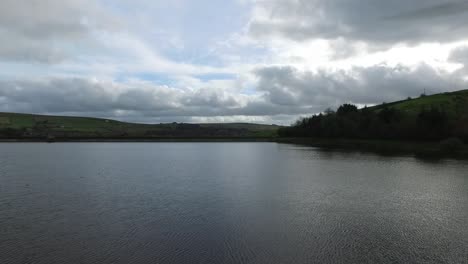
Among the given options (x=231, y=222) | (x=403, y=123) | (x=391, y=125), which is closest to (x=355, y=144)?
(x=391, y=125)

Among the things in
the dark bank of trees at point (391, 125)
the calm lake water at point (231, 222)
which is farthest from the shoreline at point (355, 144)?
the calm lake water at point (231, 222)

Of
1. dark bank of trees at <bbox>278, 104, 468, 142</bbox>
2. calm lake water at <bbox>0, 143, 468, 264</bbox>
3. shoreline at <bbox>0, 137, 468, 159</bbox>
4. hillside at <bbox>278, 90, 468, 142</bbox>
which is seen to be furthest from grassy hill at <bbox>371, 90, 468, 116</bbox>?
calm lake water at <bbox>0, 143, 468, 264</bbox>

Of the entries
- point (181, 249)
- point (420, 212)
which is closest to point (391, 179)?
point (420, 212)

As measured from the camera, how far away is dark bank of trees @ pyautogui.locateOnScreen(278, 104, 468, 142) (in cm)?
8131

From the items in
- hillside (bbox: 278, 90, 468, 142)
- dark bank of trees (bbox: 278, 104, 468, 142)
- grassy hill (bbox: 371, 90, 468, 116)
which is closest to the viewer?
dark bank of trees (bbox: 278, 104, 468, 142)

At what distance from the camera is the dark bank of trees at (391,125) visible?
81.3 metres

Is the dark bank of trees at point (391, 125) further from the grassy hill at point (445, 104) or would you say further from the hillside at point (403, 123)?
the grassy hill at point (445, 104)

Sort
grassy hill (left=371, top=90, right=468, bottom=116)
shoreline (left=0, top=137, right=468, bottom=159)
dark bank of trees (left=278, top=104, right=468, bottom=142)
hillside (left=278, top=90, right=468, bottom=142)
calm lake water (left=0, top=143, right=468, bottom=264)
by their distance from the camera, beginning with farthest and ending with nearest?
grassy hill (left=371, top=90, right=468, bottom=116) → hillside (left=278, top=90, right=468, bottom=142) → dark bank of trees (left=278, top=104, right=468, bottom=142) → shoreline (left=0, top=137, right=468, bottom=159) → calm lake water (left=0, top=143, right=468, bottom=264)

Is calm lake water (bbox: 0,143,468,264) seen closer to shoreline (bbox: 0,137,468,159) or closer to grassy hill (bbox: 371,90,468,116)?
shoreline (bbox: 0,137,468,159)

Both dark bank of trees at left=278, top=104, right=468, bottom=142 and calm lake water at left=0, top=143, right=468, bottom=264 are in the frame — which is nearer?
calm lake water at left=0, top=143, right=468, bottom=264

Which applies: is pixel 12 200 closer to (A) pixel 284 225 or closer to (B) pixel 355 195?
(A) pixel 284 225

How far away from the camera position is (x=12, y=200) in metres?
22.1

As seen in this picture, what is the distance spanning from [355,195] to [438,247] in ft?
36.4

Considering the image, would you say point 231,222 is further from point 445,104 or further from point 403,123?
point 445,104
